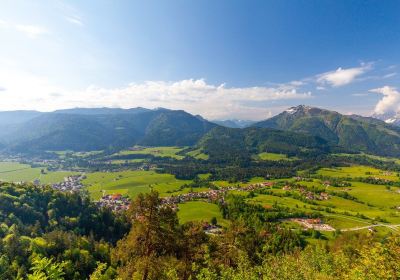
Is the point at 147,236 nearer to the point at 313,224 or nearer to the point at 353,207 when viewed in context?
the point at 313,224

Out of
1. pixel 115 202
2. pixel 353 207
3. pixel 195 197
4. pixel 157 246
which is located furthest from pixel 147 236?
pixel 353 207

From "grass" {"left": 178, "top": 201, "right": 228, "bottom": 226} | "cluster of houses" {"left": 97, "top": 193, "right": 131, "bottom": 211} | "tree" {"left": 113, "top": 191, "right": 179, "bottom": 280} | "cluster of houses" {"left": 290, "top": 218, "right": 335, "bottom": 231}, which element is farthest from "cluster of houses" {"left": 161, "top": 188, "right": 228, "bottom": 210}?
"tree" {"left": 113, "top": 191, "right": 179, "bottom": 280}

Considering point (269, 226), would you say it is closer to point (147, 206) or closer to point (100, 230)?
point (100, 230)

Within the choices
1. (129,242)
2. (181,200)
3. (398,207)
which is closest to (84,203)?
(181,200)

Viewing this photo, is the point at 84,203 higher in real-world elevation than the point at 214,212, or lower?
higher

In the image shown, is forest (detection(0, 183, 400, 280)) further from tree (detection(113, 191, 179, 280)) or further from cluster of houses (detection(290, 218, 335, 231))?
cluster of houses (detection(290, 218, 335, 231))

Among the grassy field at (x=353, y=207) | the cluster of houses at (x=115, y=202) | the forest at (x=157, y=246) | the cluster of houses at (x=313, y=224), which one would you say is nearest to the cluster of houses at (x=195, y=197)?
the forest at (x=157, y=246)

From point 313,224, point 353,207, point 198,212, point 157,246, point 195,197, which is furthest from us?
point 195,197
